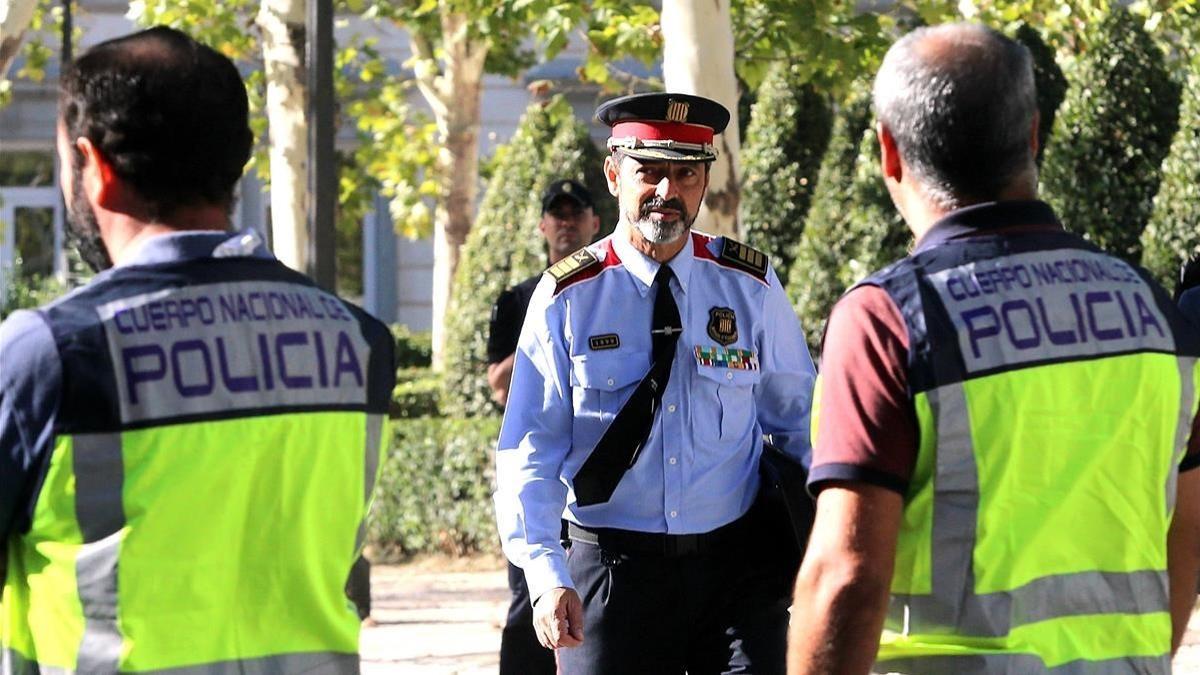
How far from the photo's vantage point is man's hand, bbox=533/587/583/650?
4551 mm

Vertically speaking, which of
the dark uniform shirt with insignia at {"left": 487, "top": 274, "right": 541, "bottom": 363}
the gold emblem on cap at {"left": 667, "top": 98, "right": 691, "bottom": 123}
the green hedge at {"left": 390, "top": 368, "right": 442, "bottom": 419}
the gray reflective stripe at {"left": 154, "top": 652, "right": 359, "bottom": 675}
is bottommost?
the green hedge at {"left": 390, "top": 368, "right": 442, "bottom": 419}

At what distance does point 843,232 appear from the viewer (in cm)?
1403

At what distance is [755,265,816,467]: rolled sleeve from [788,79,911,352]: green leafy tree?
8139mm

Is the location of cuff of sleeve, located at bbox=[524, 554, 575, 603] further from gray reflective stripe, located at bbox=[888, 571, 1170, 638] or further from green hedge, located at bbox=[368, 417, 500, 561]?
green hedge, located at bbox=[368, 417, 500, 561]

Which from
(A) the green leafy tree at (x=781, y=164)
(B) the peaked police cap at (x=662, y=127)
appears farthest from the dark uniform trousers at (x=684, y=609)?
(A) the green leafy tree at (x=781, y=164)

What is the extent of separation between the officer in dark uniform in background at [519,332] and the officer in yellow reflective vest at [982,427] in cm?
357

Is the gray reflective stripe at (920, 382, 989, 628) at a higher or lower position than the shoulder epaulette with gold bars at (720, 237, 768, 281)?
lower

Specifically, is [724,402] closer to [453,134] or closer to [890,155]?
[890,155]

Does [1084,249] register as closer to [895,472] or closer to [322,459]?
[895,472]

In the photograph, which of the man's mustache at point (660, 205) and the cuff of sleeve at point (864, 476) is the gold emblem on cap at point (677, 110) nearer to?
the man's mustache at point (660, 205)

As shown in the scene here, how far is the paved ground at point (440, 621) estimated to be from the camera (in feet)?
31.4

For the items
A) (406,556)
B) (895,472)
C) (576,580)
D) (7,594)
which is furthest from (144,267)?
(406,556)

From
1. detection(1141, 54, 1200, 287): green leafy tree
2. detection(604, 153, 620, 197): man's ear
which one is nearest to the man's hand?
detection(604, 153, 620, 197): man's ear

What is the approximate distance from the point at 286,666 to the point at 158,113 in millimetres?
829
